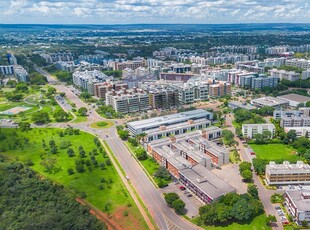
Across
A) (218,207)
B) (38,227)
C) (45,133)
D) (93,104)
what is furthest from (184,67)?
(38,227)

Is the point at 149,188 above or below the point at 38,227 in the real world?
below

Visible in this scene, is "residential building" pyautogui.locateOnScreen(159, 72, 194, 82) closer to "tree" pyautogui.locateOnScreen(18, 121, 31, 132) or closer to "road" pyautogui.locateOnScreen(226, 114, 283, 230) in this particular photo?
"road" pyautogui.locateOnScreen(226, 114, 283, 230)

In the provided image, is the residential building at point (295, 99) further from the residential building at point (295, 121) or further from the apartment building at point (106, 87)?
the apartment building at point (106, 87)

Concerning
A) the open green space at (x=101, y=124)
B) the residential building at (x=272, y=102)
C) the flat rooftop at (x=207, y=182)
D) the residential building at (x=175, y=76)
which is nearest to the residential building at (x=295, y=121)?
the residential building at (x=272, y=102)

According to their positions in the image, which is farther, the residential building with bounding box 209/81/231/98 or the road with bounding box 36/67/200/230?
the residential building with bounding box 209/81/231/98

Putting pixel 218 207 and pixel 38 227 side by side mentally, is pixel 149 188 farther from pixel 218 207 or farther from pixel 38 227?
Result: pixel 38 227

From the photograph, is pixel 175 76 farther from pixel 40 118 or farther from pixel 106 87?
pixel 40 118

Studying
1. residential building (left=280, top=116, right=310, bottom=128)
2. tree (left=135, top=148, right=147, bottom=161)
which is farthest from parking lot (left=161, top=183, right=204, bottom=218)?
residential building (left=280, top=116, right=310, bottom=128)

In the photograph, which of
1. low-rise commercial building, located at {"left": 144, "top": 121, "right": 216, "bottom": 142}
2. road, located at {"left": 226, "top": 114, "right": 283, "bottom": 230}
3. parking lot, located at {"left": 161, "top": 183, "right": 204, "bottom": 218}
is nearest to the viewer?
road, located at {"left": 226, "top": 114, "right": 283, "bottom": 230}
